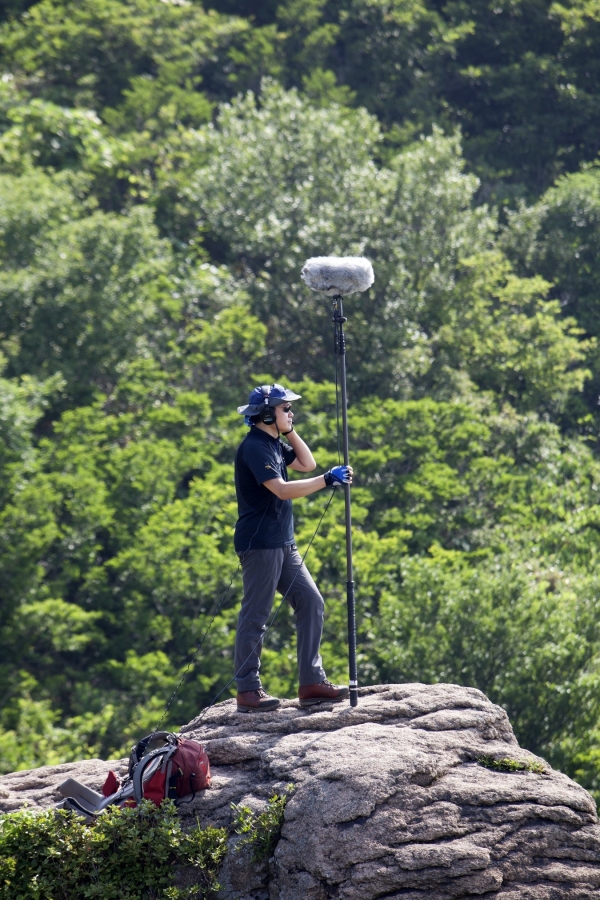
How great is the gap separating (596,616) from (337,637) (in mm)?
4064

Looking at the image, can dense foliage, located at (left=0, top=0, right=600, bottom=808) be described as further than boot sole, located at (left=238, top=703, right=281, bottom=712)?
Yes

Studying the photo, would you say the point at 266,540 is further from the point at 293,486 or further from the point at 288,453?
the point at 288,453

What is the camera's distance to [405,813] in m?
6.26

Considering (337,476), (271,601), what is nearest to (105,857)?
(271,601)

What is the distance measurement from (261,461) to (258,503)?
34 centimetres

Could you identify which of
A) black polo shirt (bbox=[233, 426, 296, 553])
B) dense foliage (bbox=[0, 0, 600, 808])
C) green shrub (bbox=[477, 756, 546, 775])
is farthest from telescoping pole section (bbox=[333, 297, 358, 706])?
dense foliage (bbox=[0, 0, 600, 808])

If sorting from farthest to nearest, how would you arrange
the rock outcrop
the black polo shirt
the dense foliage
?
1. the dense foliage
2. the black polo shirt
3. the rock outcrop

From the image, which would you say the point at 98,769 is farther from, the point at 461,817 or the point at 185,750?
the point at 461,817

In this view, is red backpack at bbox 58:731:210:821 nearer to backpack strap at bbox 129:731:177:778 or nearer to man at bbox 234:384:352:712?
backpack strap at bbox 129:731:177:778

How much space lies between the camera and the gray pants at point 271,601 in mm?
7285

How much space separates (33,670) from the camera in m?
19.3

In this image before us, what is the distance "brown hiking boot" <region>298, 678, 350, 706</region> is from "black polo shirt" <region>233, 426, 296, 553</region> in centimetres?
110

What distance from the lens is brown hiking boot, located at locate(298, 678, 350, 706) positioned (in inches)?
299

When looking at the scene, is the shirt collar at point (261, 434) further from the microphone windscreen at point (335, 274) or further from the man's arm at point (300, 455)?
the microphone windscreen at point (335, 274)
